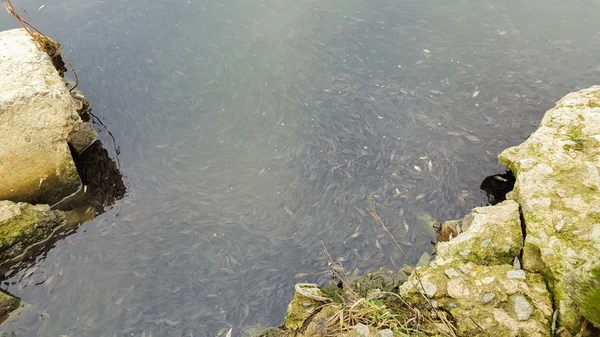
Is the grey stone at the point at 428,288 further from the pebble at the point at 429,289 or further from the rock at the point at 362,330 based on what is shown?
the rock at the point at 362,330

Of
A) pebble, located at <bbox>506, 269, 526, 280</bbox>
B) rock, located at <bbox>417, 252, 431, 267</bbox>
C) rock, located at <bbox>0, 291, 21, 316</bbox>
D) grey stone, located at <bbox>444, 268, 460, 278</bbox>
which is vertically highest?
pebble, located at <bbox>506, 269, 526, 280</bbox>

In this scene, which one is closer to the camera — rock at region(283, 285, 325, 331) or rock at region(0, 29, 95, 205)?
rock at region(283, 285, 325, 331)

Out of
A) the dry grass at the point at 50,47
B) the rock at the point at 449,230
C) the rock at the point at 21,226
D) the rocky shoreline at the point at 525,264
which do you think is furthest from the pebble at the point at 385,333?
the dry grass at the point at 50,47

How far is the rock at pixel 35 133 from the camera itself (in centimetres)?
564

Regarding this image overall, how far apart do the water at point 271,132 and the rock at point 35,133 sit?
798 mm

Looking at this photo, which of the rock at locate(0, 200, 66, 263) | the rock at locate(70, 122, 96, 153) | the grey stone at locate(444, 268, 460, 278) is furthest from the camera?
the rock at locate(70, 122, 96, 153)

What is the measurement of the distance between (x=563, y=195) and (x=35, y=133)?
6.68 m

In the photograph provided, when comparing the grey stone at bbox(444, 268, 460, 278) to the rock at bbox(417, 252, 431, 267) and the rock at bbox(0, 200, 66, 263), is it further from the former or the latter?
the rock at bbox(0, 200, 66, 263)

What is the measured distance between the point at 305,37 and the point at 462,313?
6.03 meters

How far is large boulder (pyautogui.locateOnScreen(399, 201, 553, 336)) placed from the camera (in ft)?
12.6

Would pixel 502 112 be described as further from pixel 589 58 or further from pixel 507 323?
pixel 507 323

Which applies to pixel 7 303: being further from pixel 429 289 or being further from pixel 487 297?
pixel 487 297

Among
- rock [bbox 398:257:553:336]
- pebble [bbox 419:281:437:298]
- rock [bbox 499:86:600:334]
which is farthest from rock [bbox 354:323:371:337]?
rock [bbox 499:86:600:334]

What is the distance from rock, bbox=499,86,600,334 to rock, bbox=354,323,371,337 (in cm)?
170
